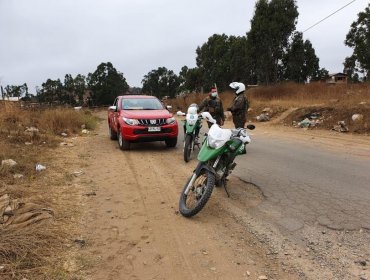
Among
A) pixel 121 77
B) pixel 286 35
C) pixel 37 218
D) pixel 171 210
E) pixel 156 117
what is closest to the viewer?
pixel 37 218

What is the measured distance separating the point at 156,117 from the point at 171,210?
19.0 ft

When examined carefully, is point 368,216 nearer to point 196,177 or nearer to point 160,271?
point 196,177

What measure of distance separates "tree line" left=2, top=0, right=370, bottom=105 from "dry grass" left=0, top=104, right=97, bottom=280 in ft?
Result: 17.0

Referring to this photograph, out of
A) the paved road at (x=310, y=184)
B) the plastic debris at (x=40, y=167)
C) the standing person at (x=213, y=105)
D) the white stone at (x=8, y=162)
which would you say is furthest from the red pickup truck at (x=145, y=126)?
the white stone at (x=8, y=162)

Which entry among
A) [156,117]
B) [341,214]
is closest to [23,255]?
[341,214]

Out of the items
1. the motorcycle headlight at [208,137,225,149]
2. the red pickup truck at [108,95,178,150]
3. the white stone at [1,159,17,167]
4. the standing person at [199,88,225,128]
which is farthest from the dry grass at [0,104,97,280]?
the standing person at [199,88,225,128]

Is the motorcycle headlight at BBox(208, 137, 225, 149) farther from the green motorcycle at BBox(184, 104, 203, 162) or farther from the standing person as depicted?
the standing person

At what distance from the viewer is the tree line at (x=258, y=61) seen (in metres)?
36.5

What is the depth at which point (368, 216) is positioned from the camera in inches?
211

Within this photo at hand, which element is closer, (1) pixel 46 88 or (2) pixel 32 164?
(2) pixel 32 164

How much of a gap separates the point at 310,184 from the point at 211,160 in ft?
7.34

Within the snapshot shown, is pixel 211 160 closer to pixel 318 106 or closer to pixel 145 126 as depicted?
pixel 145 126

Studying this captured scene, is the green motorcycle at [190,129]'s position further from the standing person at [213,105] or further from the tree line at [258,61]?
the tree line at [258,61]

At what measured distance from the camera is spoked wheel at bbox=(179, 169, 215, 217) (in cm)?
534
